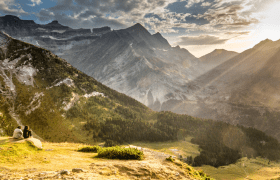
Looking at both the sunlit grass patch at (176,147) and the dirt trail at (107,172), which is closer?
the dirt trail at (107,172)

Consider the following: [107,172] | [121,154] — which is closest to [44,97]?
[121,154]

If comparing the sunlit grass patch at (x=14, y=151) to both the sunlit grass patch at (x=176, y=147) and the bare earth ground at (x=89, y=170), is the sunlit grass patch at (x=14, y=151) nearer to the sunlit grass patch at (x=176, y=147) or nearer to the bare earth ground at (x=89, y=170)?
the bare earth ground at (x=89, y=170)

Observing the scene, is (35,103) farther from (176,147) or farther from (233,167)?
(233,167)

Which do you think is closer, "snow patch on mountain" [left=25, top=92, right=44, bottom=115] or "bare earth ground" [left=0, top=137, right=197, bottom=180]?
"bare earth ground" [left=0, top=137, right=197, bottom=180]

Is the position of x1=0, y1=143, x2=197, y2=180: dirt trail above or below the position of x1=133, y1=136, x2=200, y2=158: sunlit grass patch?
above

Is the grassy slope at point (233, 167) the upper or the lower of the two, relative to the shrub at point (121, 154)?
lower

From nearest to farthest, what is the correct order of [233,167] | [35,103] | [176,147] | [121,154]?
1. [121,154]
2. [35,103]
3. [233,167]
4. [176,147]

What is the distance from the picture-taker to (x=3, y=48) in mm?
103688

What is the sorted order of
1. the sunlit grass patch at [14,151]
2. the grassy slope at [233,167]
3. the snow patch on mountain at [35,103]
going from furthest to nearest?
the grassy slope at [233,167], the snow patch on mountain at [35,103], the sunlit grass patch at [14,151]

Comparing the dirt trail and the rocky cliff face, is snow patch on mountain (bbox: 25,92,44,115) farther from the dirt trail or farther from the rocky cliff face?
the dirt trail

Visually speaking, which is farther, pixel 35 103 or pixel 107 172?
pixel 35 103

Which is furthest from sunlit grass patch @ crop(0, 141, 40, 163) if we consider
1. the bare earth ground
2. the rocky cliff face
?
the rocky cliff face

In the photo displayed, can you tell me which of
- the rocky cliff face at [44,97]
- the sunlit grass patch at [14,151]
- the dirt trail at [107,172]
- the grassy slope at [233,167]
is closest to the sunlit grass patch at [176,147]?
the grassy slope at [233,167]

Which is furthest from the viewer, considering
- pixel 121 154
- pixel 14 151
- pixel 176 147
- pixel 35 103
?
pixel 176 147
